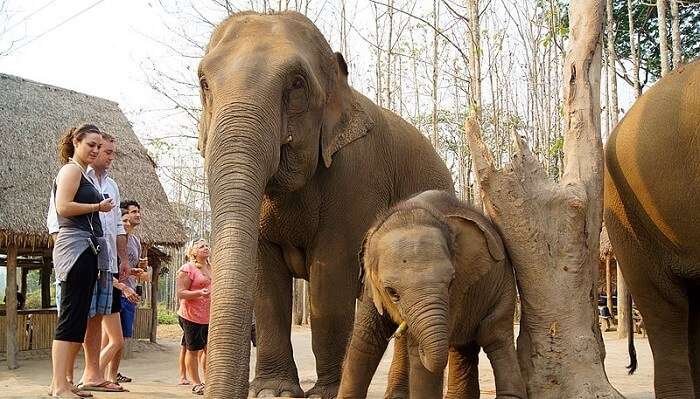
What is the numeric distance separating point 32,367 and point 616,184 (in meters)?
11.7

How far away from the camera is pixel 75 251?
5.72m

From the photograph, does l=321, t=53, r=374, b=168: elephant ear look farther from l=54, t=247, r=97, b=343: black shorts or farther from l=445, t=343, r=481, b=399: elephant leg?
l=54, t=247, r=97, b=343: black shorts

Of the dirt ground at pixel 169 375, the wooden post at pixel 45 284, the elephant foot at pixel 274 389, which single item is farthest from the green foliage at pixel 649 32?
the elephant foot at pixel 274 389

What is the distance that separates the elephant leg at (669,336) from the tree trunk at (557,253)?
12.7 inches

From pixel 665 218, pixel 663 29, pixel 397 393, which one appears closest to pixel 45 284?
pixel 663 29

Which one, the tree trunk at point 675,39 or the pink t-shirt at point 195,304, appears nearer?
the pink t-shirt at point 195,304

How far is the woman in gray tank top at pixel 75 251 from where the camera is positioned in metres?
5.62

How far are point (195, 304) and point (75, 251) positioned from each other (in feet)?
9.06

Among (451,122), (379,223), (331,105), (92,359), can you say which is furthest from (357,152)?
(451,122)

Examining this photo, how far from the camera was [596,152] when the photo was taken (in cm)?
529

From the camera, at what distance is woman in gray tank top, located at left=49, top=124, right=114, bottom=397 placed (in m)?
5.62

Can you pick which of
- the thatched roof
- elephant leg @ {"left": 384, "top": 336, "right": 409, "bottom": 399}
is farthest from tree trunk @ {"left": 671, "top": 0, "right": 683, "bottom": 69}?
elephant leg @ {"left": 384, "top": 336, "right": 409, "bottom": 399}

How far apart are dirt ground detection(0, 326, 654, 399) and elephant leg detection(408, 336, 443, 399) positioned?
87.0 inches

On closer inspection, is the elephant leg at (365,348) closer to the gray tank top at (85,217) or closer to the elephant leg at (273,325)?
the elephant leg at (273,325)
